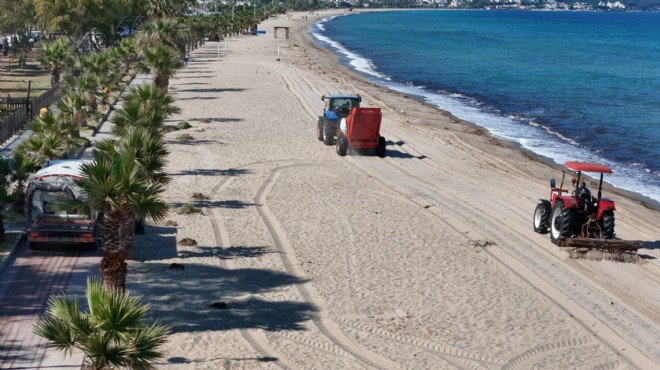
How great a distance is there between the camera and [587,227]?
20.2 m

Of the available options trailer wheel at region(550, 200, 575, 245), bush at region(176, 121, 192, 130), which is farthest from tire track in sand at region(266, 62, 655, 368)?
bush at region(176, 121, 192, 130)

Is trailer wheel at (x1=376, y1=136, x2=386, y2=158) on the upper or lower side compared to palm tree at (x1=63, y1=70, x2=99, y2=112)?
lower

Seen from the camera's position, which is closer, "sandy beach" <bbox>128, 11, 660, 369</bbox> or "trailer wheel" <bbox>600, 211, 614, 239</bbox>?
"sandy beach" <bbox>128, 11, 660, 369</bbox>

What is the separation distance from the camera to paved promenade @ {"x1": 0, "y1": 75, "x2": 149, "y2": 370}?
12641 mm

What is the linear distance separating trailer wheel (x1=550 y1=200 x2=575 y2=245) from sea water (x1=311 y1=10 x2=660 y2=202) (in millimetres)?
10075

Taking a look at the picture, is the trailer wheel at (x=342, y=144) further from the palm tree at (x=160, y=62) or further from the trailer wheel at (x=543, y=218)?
the palm tree at (x=160, y=62)

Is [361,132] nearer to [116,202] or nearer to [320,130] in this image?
[320,130]

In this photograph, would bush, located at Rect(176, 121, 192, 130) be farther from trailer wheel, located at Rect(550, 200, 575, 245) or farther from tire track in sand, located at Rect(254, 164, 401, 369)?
trailer wheel, located at Rect(550, 200, 575, 245)

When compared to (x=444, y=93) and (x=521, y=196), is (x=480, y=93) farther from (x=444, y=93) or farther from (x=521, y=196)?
(x=521, y=196)

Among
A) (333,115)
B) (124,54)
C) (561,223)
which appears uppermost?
(124,54)

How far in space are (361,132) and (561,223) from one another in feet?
38.3

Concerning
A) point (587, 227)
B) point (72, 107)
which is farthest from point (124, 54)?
point (587, 227)

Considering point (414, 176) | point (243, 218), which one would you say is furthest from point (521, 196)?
point (243, 218)

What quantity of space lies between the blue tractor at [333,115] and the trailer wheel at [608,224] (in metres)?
14.1
